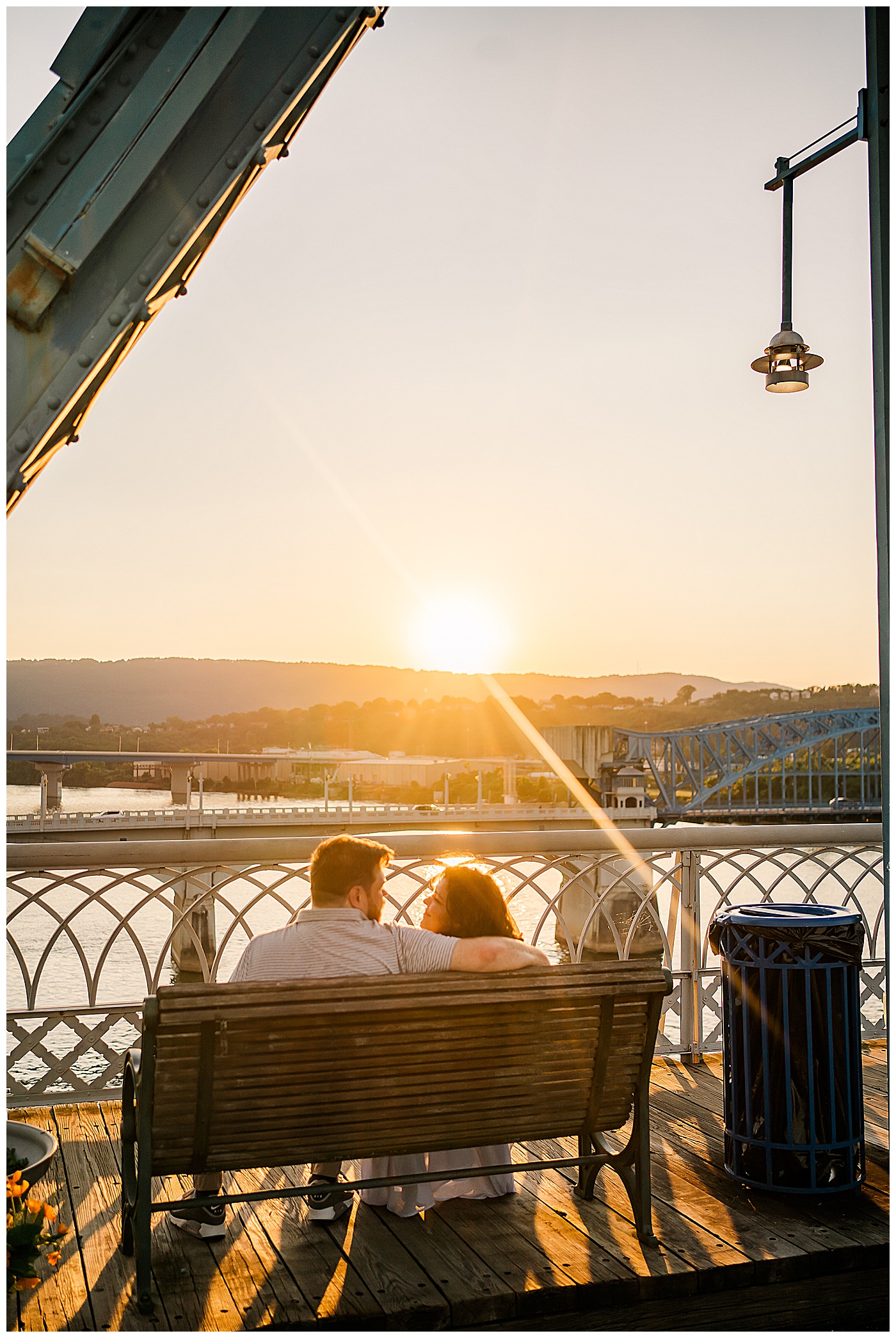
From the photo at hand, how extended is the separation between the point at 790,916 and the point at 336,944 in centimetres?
173

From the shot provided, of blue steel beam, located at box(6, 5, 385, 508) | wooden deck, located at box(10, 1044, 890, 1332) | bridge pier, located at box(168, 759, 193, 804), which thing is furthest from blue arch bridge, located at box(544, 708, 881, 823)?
blue steel beam, located at box(6, 5, 385, 508)

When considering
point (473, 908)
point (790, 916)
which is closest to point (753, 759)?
point (790, 916)

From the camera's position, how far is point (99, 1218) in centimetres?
338

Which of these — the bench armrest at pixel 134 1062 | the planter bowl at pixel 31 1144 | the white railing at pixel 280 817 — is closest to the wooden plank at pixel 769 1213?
the bench armrest at pixel 134 1062

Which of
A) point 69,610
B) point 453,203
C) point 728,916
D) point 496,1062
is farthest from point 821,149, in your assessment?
point 69,610

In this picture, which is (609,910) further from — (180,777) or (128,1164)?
(180,777)

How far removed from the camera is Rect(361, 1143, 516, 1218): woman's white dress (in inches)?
133

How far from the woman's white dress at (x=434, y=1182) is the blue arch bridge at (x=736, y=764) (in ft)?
218

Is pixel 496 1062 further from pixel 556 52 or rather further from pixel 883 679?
pixel 556 52

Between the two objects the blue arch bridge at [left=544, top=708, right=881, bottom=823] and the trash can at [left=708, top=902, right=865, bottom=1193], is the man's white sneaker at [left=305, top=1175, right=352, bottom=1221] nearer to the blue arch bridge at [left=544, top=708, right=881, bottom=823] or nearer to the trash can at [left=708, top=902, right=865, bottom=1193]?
the trash can at [left=708, top=902, right=865, bottom=1193]

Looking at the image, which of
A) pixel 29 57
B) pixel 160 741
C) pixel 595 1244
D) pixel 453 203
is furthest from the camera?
pixel 160 741

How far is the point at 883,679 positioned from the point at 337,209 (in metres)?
5.85

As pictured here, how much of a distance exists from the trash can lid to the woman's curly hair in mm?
992

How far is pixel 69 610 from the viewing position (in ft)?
165
